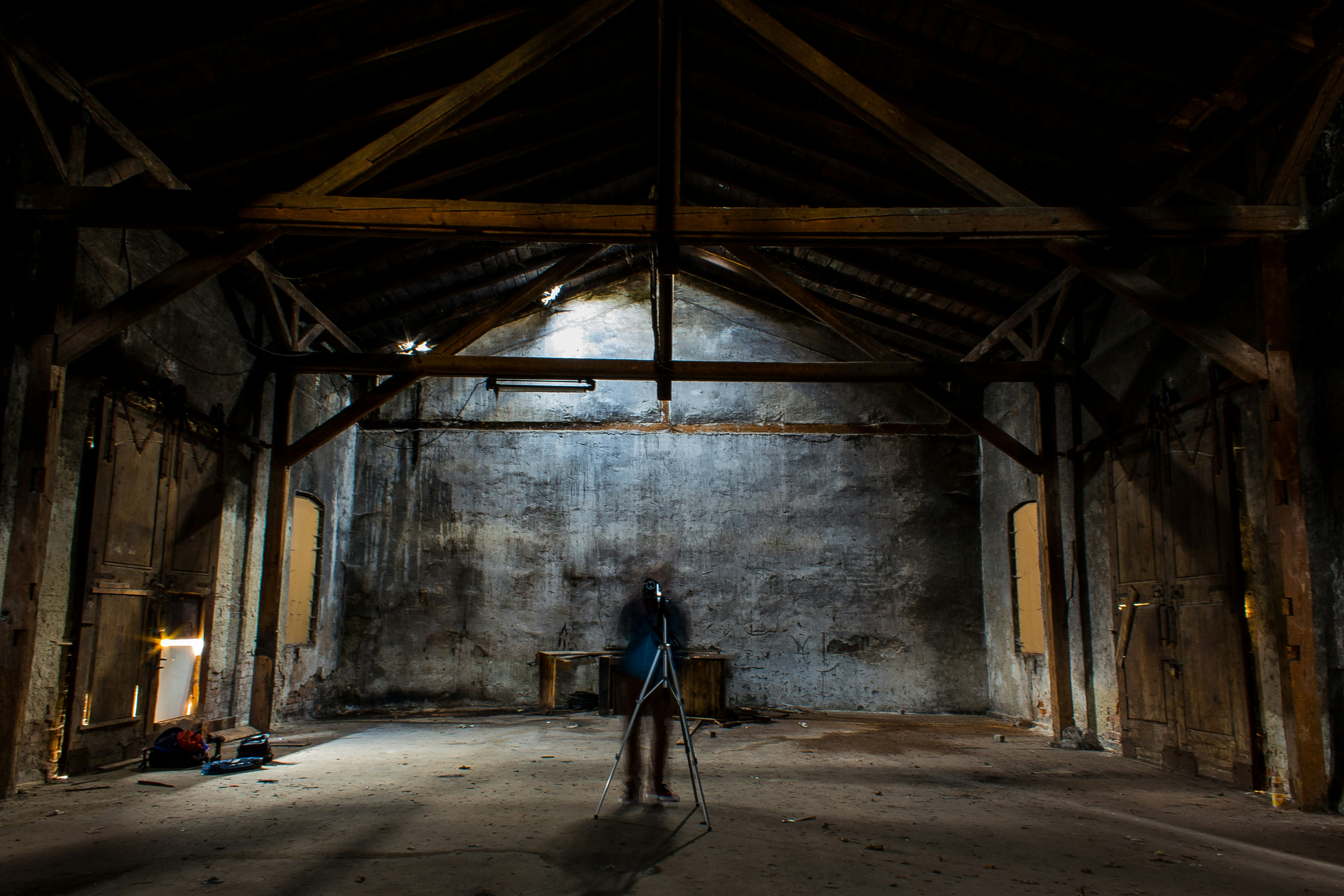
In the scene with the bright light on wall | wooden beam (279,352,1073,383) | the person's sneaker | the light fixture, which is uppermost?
the light fixture

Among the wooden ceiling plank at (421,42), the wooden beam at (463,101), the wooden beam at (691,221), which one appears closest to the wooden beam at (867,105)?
the wooden beam at (691,221)

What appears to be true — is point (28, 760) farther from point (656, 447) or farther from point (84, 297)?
point (656, 447)

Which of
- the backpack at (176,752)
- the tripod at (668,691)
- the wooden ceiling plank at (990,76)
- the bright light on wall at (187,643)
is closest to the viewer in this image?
the tripod at (668,691)

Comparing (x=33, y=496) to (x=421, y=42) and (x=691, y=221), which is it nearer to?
(x=421, y=42)

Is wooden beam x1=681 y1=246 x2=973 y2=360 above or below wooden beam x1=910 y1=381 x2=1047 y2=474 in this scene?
above

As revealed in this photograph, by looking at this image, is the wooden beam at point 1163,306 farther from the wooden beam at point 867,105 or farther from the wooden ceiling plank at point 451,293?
the wooden ceiling plank at point 451,293

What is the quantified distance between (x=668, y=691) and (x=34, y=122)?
547 centimetres

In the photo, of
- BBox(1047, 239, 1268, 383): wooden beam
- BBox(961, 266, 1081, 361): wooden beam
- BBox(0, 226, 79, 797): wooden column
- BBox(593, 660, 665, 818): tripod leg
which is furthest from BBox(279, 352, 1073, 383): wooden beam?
BBox(593, 660, 665, 818): tripod leg

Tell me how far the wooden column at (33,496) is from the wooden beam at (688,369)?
9.72 ft

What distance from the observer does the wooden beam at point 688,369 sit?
8445 millimetres

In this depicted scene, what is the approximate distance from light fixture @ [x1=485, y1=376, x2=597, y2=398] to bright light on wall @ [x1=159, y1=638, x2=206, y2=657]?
4.62 metres

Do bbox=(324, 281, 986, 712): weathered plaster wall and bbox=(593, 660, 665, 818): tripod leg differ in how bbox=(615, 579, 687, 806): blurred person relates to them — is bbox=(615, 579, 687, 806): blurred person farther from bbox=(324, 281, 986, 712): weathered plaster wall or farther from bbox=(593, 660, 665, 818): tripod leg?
bbox=(324, 281, 986, 712): weathered plaster wall

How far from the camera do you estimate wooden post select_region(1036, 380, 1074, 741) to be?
327 inches

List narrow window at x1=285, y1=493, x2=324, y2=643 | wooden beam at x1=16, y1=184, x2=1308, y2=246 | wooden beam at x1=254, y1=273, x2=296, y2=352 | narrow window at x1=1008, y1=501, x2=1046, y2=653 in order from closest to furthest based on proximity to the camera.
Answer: wooden beam at x1=16, y1=184, x2=1308, y2=246 → wooden beam at x1=254, y1=273, x2=296, y2=352 → narrow window at x1=285, y1=493, x2=324, y2=643 → narrow window at x1=1008, y1=501, x2=1046, y2=653
